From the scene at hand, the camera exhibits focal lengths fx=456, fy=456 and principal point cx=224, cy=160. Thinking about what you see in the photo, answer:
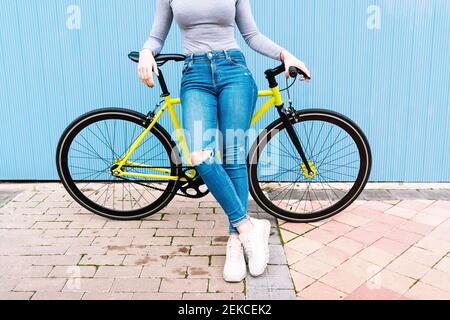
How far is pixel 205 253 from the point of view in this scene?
2734mm

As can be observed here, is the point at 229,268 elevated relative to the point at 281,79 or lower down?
lower down

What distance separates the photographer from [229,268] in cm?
245

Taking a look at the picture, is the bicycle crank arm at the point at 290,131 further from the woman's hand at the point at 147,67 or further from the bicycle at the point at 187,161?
the woman's hand at the point at 147,67

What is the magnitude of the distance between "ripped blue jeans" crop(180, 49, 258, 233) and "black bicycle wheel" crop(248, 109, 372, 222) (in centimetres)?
52

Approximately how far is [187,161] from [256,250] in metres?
0.80

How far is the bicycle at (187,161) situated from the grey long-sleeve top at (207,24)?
161mm

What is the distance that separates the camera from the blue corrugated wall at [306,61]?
11.4 feet

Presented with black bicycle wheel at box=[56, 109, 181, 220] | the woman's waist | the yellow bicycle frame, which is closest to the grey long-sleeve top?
the woman's waist

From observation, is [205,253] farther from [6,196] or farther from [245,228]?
[6,196]

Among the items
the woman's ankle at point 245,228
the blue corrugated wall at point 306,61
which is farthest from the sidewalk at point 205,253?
the blue corrugated wall at point 306,61

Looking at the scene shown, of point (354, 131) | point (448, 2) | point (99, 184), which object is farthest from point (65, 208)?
point (448, 2)
